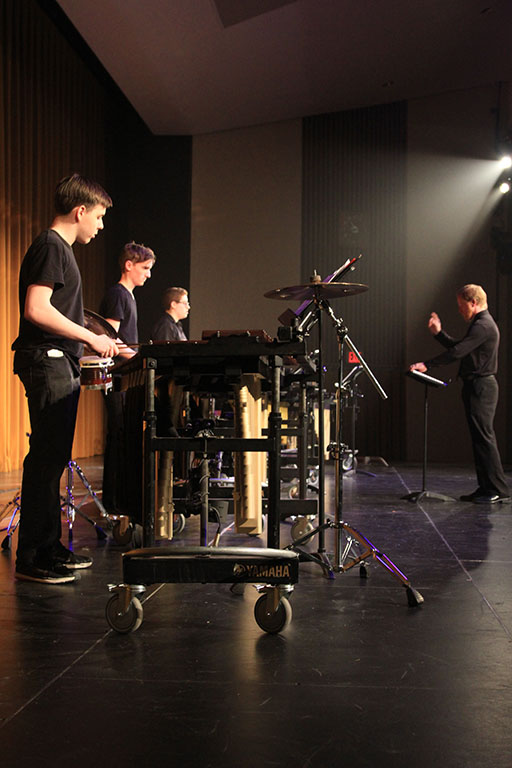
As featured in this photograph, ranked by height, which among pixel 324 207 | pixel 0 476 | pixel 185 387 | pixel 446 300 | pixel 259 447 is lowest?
pixel 0 476

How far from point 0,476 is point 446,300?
602 centimetres

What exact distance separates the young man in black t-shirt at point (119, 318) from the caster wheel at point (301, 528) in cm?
96

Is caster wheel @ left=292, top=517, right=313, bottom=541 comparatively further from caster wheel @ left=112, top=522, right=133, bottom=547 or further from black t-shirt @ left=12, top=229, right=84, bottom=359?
black t-shirt @ left=12, top=229, right=84, bottom=359

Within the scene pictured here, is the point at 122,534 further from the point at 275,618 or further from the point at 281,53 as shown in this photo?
the point at 281,53

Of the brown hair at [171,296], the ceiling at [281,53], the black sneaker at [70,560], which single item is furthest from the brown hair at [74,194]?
the ceiling at [281,53]

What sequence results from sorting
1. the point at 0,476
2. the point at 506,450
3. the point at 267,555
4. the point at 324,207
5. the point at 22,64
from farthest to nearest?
the point at 324,207 → the point at 506,450 → the point at 22,64 → the point at 0,476 → the point at 267,555

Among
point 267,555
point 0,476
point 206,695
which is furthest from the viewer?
point 0,476

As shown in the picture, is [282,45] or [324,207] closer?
[282,45]

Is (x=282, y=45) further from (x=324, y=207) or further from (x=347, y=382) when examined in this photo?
(x=347, y=382)

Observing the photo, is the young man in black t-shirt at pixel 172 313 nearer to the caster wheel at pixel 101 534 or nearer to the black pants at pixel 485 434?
the caster wheel at pixel 101 534

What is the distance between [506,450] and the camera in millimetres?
8953

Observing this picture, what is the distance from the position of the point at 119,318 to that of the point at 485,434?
9.65ft

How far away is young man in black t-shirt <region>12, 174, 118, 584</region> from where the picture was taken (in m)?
2.50

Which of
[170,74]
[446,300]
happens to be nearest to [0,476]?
[170,74]
